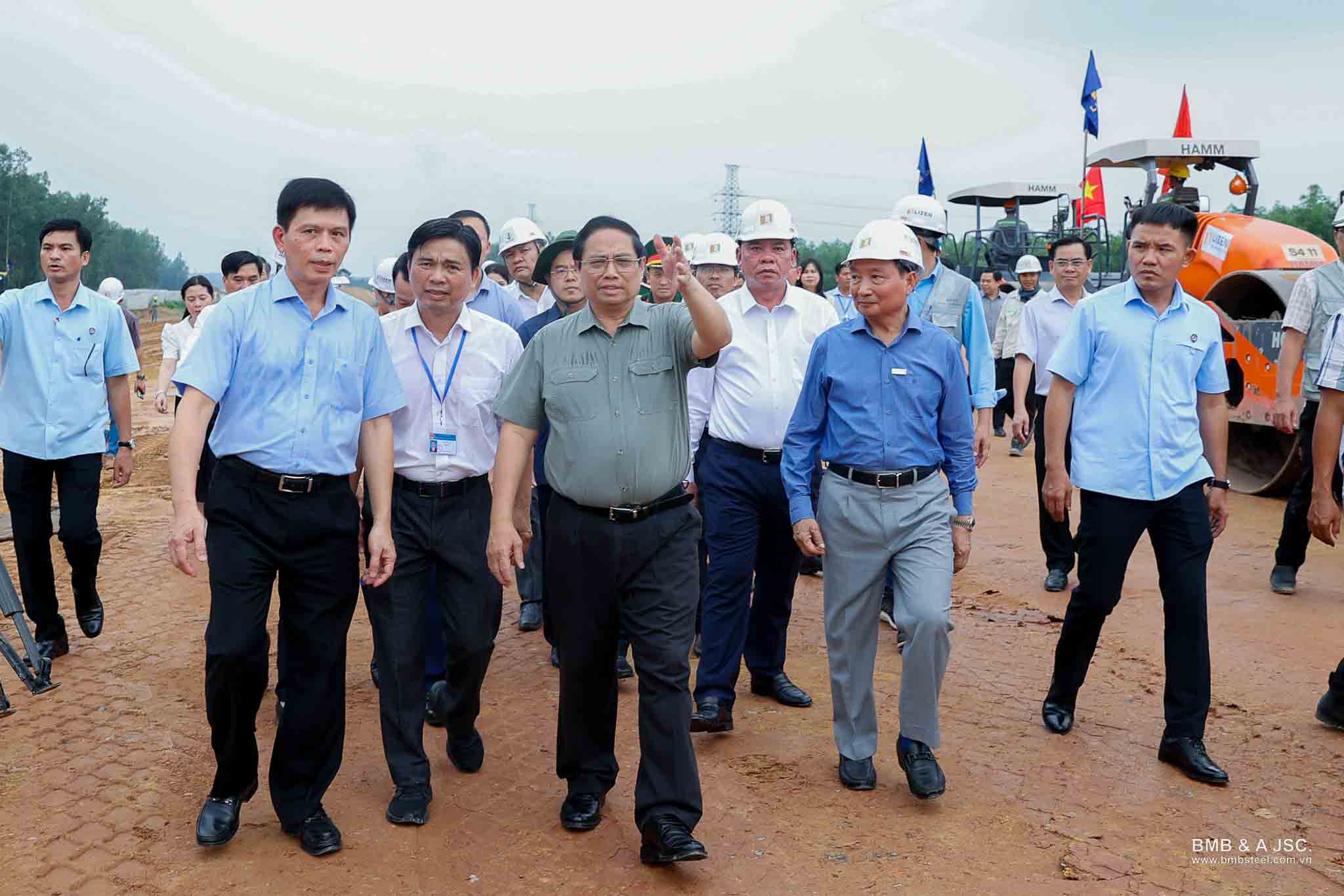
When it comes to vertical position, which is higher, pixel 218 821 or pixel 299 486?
pixel 299 486

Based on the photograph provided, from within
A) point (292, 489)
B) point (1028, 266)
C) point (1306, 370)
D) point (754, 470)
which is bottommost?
point (754, 470)

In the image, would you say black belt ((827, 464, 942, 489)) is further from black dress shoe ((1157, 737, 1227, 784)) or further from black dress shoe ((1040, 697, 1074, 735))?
black dress shoe ((1157, 737, 1227, 784))

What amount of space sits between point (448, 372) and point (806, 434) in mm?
1421

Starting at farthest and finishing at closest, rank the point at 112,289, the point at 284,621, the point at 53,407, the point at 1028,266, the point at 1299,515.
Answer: the point at 112,289 < the point at 1028,266 < the point at 1299,515 < the point at 53,407 < the point at 284,621

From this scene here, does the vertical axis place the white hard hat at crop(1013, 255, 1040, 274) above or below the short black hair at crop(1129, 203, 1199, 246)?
above

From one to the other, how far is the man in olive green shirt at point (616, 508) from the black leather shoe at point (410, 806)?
0.50 meters

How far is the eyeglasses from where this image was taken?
3832 mm

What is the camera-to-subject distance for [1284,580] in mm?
6996

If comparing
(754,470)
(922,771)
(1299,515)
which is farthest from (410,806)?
(1299,515)

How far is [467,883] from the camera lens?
3.62 meters

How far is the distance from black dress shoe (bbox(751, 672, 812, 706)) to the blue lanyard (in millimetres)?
2133

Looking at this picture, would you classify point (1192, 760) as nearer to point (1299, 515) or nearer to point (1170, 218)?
point (1170, 218)

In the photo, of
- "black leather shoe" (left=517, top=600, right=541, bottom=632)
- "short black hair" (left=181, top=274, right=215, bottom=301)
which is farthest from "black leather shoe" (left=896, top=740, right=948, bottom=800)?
"short black hair" (left=181, top=274, right=215, bottom=301)

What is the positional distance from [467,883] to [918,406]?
2312 mm
